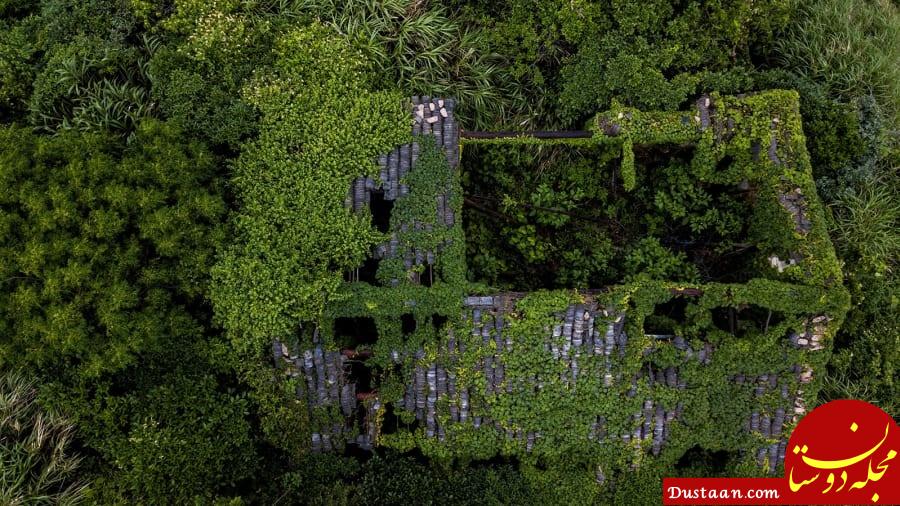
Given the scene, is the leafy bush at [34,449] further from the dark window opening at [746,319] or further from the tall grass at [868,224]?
the tall grass at [868,224]

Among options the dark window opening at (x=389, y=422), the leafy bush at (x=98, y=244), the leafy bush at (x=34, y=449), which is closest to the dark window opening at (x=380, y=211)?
the leafy bush at (x=98, y=244)

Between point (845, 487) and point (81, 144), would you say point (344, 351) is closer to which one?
point (81, 144)

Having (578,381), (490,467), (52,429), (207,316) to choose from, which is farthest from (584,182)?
(52,429)

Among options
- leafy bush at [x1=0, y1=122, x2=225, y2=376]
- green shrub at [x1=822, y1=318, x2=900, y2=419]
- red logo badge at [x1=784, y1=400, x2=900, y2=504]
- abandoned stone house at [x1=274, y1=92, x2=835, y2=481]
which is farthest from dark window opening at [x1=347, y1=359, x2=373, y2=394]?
green shrub at [x1=822, y1=318, x2=900, y2=419]

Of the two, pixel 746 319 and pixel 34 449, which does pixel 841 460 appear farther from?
pixel 34 449

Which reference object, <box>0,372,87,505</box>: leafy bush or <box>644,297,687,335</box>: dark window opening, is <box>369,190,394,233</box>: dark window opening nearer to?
<box>644,297,687,335</box>: dark window opening

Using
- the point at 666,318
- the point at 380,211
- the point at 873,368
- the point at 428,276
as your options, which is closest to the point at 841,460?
the point at 873,368
